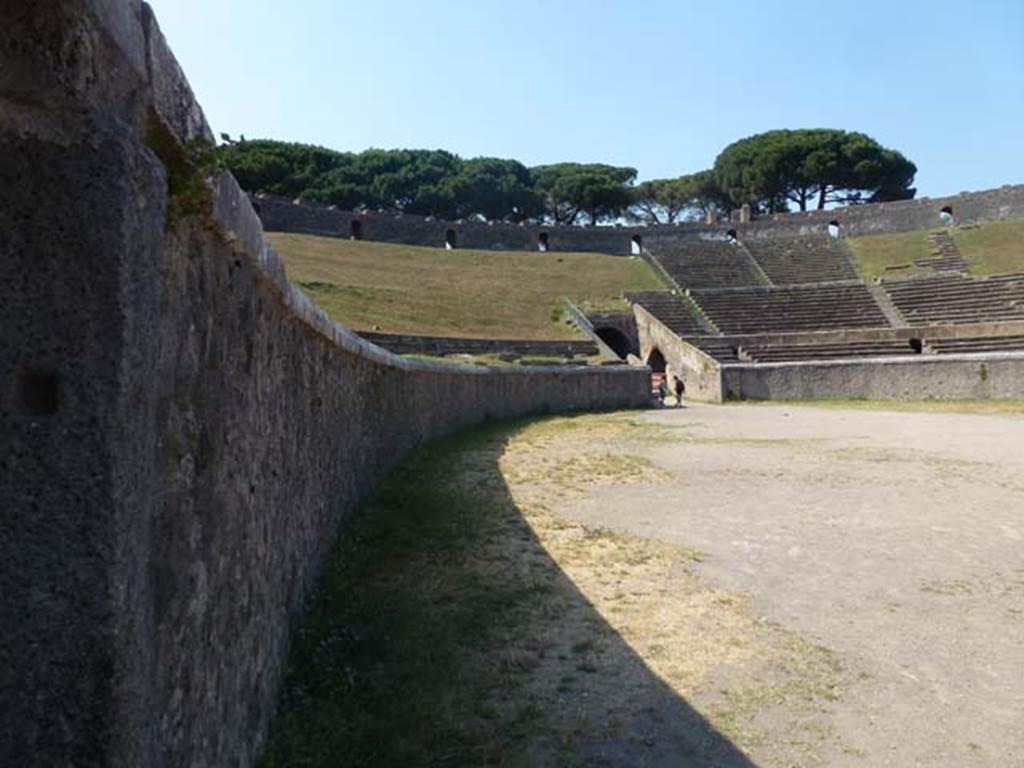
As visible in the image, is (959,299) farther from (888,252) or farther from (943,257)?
(888,252)

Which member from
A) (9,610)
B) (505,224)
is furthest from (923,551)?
(505,224)

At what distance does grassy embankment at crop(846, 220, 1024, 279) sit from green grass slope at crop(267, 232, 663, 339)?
39.7ft

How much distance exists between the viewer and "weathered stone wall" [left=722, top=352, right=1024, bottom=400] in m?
23.2

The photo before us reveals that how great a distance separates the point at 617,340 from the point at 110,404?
115ft

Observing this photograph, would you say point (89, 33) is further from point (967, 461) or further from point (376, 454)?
point (967, 461)

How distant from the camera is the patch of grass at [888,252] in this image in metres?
40.5

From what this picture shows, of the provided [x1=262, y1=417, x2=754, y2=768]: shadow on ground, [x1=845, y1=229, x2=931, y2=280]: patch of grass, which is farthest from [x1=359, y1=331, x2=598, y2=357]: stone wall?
[x1=845, y1=229, x2=931, y2=280]: patch of grass

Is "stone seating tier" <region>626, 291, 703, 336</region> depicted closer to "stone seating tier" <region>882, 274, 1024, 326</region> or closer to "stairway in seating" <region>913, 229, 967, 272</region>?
"stone seating tier" <region>882, 274, 1024, 326</region>

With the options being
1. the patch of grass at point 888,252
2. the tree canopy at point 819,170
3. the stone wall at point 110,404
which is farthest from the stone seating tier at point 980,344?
the tree canopy at point 819,170

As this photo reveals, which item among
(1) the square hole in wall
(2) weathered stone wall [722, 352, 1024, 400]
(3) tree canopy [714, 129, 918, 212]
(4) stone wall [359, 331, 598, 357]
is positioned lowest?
(2) weathered stone wall [722, 352, 1024, 400]

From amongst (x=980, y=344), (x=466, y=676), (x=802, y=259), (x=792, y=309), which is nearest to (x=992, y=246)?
(x=802, y=259)

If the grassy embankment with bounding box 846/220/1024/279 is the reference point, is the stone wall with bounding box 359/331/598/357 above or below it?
below

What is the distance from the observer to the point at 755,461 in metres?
11.5

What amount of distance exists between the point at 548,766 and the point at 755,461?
900cm
